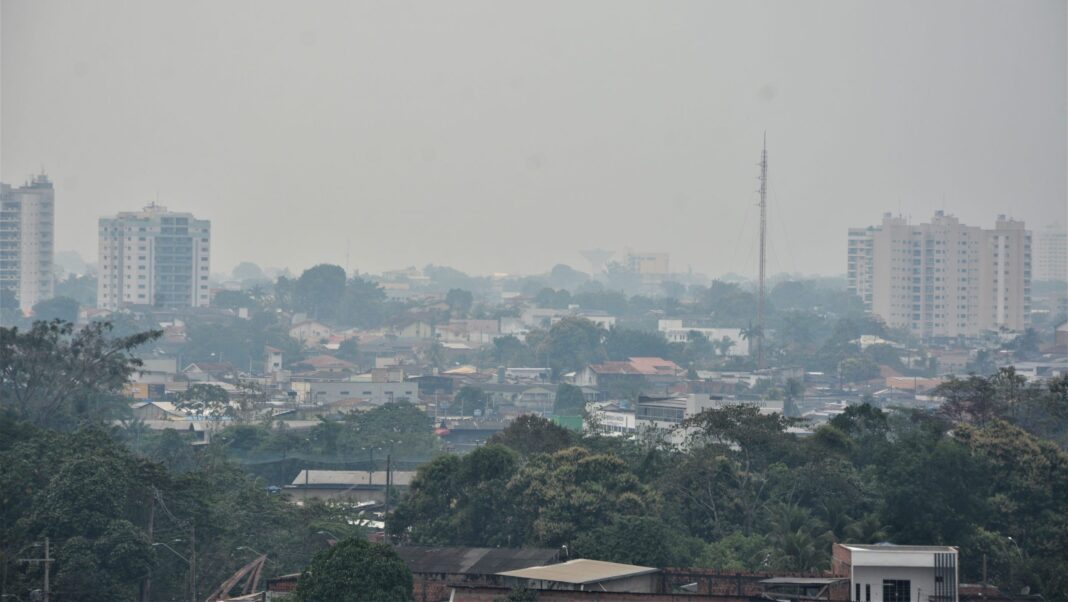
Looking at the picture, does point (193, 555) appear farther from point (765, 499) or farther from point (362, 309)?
point (362, 309)

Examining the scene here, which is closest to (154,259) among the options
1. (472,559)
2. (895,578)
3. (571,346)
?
(571,346)

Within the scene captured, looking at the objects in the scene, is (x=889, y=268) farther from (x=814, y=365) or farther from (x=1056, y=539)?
(x=1056, y=539)

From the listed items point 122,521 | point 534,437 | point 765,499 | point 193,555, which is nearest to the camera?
point 122,521

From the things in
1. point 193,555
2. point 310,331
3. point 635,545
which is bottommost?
point 193,555

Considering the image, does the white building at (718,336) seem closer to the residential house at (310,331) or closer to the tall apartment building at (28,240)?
the residential house at (310,331)

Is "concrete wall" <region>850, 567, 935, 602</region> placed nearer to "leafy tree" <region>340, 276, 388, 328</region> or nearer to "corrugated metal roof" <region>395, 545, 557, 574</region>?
"corrugated metal roof" <region>395, 545, 557, 574</region>

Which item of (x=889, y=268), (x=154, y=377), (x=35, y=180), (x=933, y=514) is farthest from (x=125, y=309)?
(x=933, y=514)

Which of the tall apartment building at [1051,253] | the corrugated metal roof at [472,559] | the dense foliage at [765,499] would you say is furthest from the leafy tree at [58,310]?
the tall apartment building at [1051,253]

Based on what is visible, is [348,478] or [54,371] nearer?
[54,371]
